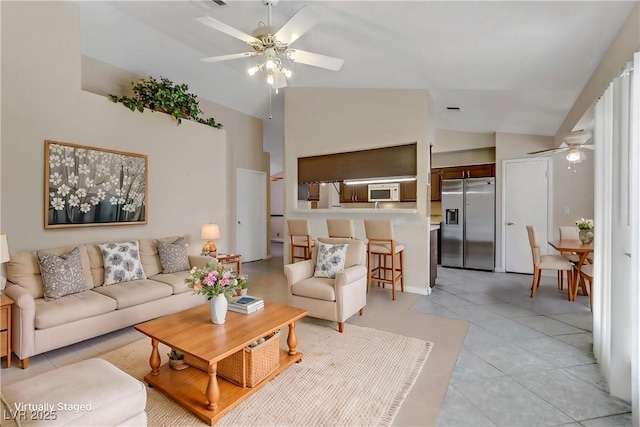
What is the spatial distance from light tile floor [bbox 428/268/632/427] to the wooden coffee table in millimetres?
1242

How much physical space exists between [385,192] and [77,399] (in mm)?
4912

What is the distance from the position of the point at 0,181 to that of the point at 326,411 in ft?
12.0

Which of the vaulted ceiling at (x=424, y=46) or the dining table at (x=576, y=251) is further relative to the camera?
the dining table at (x=576, y=251)

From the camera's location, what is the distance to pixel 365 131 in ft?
16.4

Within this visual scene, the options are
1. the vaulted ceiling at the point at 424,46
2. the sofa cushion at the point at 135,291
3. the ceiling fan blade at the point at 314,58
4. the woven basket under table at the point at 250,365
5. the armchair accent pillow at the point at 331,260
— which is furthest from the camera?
the armchair accent pillow at the point at 331,260

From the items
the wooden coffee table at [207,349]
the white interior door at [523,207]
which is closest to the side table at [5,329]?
the wooden coffee table at [207,349]

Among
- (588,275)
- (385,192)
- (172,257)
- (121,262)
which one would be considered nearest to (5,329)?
(121,262)

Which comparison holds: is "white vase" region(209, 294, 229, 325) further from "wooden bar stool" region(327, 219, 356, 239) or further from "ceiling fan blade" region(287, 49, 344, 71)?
"wooden bar stool" region(327, 219, 356, 239)

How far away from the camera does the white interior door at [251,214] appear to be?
22.0ft

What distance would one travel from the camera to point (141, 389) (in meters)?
1.49

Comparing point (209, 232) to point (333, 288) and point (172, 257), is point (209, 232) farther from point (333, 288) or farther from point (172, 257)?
point (333, 288)

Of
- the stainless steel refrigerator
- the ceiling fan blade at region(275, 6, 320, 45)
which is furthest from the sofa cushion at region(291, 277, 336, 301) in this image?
the stainless steel refrigerator

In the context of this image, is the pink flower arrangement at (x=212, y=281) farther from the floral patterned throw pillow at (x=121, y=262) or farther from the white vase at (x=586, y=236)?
A: the white vase at (x=586, y=236)

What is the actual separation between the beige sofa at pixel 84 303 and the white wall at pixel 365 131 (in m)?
2.84
